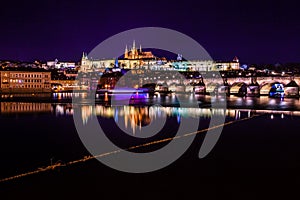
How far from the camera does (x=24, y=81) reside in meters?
54.6

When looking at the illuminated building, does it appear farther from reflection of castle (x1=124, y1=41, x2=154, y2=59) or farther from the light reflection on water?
reflection of castle (x1=124, y1=41, x2=154, y2=59)

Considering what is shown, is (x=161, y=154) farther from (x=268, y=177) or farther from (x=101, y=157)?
(x=268, y=177)

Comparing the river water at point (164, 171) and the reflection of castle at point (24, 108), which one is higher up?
the reflection of castle at point (24, 108)

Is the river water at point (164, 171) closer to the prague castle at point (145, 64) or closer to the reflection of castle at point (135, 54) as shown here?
the prague castle at point (145, 64)

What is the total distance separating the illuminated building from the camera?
170ft

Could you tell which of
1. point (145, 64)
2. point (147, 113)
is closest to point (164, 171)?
point (147, 113)

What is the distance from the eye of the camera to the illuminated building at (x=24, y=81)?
5191cm

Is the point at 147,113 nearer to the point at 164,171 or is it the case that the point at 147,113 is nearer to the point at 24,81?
the point at 164,171

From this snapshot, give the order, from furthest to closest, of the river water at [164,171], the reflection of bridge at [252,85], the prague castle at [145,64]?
the prague castle at [145,64], the reflection of bridge at [252,85], the river water at [164,171]

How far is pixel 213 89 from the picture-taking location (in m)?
55.5

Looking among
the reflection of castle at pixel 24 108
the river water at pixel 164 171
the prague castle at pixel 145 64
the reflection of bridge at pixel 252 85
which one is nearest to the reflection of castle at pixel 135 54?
the prague castle at pixel 145 64

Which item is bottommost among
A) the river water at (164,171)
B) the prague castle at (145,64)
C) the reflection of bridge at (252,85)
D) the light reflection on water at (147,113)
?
the river water at (164,171)

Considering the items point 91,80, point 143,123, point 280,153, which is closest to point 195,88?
point 91,80

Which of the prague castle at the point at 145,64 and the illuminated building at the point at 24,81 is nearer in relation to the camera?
the illuminated building at the point at 24,81
